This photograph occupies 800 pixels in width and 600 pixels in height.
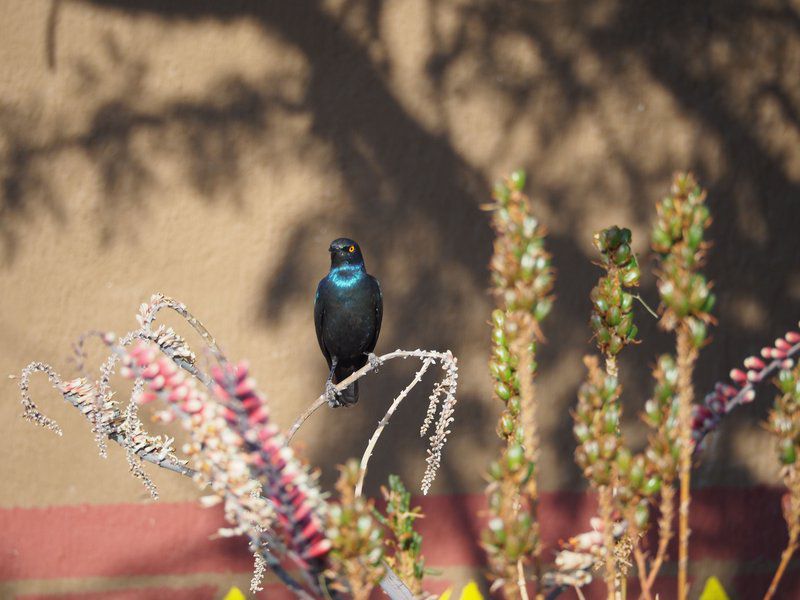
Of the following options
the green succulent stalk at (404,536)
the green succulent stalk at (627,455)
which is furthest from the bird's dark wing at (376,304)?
the green succulent stalk at (627,455)

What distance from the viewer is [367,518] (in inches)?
33.3

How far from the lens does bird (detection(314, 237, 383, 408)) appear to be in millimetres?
3301

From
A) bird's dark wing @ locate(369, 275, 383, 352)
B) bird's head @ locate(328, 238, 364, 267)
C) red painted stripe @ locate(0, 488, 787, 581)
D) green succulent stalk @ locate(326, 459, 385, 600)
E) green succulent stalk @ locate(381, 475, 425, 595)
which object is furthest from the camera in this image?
red painted stripe @ locate(0, 488, 787, 581)

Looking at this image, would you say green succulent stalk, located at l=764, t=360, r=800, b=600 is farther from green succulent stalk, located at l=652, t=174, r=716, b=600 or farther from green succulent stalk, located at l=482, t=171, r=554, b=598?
green succulent stalk, located at l=482, t=171, r=554, b=598

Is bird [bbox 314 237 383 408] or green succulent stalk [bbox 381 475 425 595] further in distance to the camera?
bird [bbox 314 237 383 408]

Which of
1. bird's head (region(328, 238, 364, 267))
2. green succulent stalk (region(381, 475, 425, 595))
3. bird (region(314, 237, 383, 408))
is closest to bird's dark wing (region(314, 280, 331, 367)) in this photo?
bird (region(314, 237, 383, 408))

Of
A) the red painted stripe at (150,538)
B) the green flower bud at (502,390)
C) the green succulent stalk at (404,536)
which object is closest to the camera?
the green flower bud at (502,390)

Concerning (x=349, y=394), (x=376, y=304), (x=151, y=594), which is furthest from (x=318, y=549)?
(x=151, y=594)

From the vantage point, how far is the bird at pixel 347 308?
3.30 meters

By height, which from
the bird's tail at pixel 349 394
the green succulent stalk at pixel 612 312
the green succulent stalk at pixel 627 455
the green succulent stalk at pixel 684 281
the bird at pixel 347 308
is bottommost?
the green succulent stalk at pixel 627 455

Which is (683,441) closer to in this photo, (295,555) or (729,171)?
(295,555)

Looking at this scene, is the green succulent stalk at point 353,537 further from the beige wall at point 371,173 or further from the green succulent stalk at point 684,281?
the beige wall at point 371,173

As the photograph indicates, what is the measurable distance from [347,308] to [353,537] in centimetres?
253

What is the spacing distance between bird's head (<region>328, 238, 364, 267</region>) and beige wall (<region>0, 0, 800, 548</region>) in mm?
578
